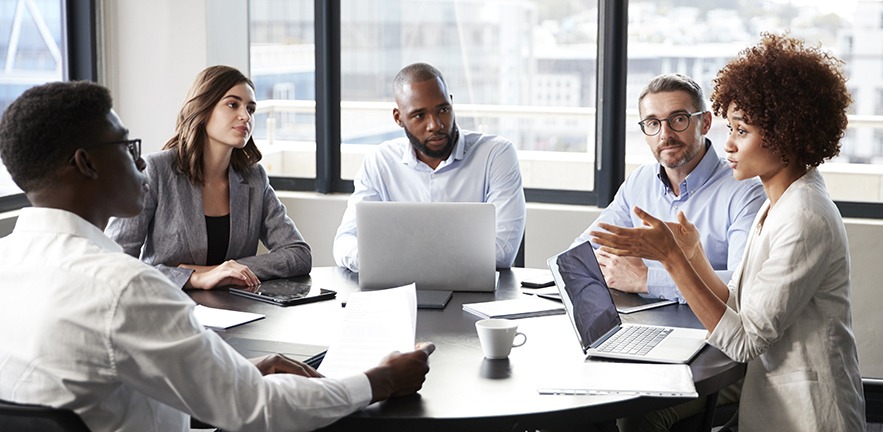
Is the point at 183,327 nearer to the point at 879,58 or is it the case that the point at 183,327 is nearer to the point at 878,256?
the point at 878,256

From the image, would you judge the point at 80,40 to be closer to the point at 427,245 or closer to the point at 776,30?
the point at 427,245

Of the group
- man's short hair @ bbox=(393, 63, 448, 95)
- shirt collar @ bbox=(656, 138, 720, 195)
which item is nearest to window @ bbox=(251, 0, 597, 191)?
man's short hair @ bbox=(393, 63, 448, 95)

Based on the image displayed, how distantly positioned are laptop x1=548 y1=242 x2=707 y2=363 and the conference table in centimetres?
4

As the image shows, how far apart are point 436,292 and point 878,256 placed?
2.32 metres

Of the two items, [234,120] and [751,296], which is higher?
[234,120]

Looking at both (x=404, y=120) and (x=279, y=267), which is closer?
(x=279, y=267)

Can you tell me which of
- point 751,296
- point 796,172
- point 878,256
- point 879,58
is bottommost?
point 878,256

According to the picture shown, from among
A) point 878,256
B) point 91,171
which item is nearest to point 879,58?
point 878,256

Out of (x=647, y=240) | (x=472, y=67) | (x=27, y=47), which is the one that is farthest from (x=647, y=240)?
(x=27, y=47)

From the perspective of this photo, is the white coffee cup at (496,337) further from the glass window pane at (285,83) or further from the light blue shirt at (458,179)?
the glass window pane at (285,83)

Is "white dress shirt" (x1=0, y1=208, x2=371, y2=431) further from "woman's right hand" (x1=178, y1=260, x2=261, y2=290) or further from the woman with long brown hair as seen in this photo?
the woman with long brown hair

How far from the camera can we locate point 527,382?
1.82 metres

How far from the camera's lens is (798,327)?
2033 millimetres

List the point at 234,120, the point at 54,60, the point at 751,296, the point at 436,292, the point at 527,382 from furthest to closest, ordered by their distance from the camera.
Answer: the point at 54,60 < the point at 234,120 < the point at 436,292 < the point at 751,296 < the point at 527,382
